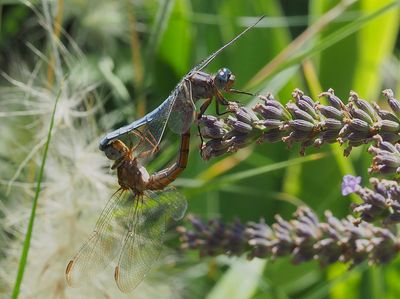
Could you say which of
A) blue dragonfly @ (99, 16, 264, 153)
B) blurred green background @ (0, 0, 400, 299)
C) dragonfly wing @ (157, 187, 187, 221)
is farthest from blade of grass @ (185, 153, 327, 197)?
blue dragonfly @ (99, 16, 264, 153)

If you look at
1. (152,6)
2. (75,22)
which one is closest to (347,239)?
(152,6)

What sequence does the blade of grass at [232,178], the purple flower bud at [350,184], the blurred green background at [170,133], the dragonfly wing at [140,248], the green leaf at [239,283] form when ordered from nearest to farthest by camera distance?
the purple flower bud at [350,184]
the dragonfly wing at [140,248]
the blade of grass at [232,178]
the blurred green background at [170,133]
the green leaf at [239,283]

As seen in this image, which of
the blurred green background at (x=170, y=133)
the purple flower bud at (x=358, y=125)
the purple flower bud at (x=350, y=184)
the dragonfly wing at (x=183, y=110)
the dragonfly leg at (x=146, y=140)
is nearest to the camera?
the purple flower bud at (x=358, y=125)

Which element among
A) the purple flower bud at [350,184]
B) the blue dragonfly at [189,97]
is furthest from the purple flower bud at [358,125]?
the blue dragonfly at [189,97]

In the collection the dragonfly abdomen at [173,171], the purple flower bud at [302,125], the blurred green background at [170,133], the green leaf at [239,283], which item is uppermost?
the blurred green background at [170,133]

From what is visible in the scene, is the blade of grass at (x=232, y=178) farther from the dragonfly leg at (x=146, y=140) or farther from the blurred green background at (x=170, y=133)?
the dragonfly leg at (x=146, y=140)

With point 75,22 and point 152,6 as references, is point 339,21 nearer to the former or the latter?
point 152,6

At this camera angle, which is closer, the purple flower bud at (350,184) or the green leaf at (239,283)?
the purple flower bud at (350,184)
